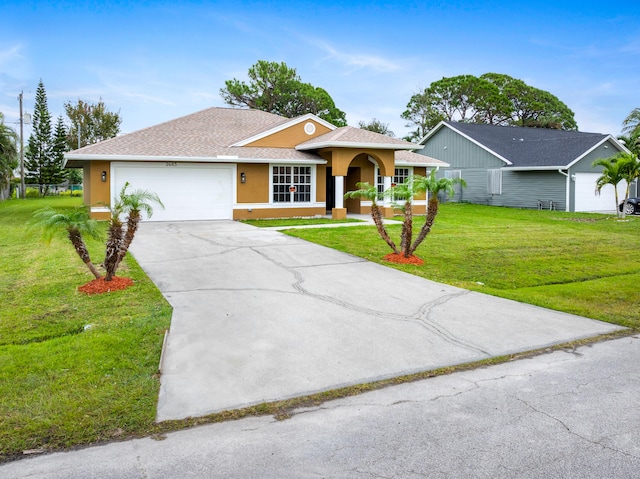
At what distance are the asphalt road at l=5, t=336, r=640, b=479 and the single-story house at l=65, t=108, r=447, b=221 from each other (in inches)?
598

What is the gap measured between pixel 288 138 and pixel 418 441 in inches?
728

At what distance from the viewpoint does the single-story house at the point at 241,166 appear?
1752 cm

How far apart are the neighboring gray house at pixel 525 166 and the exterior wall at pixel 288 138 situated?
1304 centimetres

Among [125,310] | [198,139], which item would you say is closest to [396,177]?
[198,139]

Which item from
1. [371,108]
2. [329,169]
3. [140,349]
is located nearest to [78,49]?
[329,169]

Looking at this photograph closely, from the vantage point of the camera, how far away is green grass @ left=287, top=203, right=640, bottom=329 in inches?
304

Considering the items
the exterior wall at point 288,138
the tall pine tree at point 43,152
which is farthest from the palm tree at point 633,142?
the tall pine tree at point 43,152

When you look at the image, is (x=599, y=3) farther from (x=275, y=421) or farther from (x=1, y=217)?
(x=1, y=217)

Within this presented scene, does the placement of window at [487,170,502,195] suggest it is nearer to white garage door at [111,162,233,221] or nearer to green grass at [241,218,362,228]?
green grass at [241,218,362,228]

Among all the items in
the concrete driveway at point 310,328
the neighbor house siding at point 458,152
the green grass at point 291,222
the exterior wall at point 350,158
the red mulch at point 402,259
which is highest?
the neighbor house siding at point 458,152

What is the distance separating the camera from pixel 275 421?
12.0 feet

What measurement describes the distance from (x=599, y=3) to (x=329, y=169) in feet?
40.6

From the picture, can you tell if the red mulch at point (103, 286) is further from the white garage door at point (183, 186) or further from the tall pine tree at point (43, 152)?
the tall pine tree at point (43, 152)

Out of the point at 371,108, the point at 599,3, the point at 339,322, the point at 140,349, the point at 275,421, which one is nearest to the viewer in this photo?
the point at 275,421
